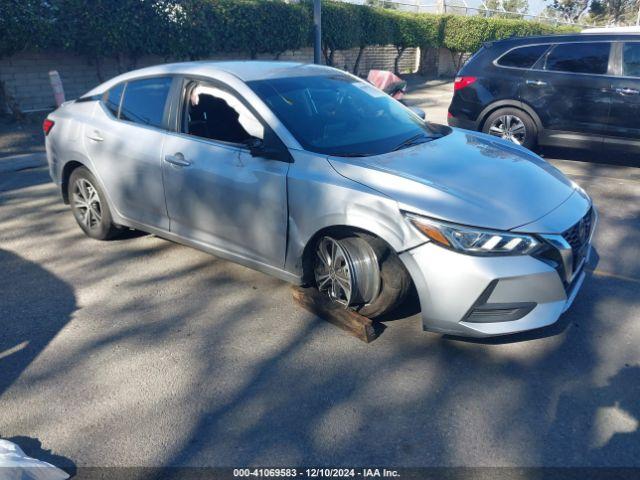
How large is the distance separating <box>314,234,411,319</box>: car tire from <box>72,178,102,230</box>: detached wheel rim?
2.62 m

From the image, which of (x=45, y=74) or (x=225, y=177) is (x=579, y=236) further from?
(x=45, y=74)

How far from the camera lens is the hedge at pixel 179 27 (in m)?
11.4

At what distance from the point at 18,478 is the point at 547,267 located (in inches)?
111

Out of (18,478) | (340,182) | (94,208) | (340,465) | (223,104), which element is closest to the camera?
(18,478)

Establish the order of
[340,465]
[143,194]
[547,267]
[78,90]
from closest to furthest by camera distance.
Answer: [340,465] → [547,267] → [143,194] → [78,90]

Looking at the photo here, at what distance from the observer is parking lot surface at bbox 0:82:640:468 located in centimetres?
276

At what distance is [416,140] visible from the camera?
4.29 metres

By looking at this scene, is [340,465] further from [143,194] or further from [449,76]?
[449,76]

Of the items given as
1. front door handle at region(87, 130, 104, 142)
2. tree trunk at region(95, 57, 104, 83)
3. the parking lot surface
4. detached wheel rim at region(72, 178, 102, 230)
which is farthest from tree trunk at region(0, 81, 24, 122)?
the parking lot surface

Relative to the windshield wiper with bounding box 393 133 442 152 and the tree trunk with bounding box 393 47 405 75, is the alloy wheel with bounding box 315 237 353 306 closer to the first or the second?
the windshield wiper with bounding box 393 133 442 152

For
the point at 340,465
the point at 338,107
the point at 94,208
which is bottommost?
the point at 340,465

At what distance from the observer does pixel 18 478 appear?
8.08ft

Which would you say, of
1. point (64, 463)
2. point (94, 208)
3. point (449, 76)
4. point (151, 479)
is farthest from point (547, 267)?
point (449, 76)

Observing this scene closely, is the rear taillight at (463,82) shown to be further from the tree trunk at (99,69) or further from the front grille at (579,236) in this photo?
the tree trunk at (99,69)
